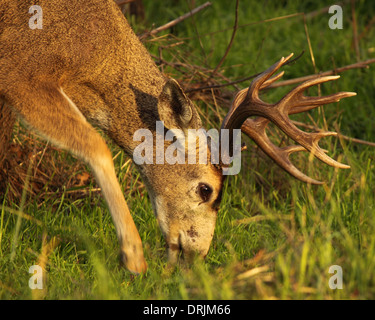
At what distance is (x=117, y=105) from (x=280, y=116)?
48.3 inches

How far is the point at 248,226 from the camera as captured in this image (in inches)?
216

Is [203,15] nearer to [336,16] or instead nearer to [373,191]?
[336,16]

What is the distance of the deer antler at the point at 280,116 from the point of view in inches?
178

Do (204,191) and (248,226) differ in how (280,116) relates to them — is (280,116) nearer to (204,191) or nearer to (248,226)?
(204,191)

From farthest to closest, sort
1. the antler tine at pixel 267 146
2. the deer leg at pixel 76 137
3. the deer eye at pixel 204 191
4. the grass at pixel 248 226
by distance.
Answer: the deer eye at pixel 204 191 → the antler tine at pixel 267 146 → the deer leg at pixel 76 137 → the grass at pixel 248 226

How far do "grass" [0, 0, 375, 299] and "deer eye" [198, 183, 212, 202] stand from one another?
35 cm

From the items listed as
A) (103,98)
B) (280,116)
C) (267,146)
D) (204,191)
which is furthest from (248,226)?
(103,98)

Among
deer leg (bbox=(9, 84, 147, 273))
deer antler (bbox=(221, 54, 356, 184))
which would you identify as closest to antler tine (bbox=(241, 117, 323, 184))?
deer antler (bbox=(221, 54, 356, 184))

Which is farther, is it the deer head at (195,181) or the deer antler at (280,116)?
the deer head at (195,181)

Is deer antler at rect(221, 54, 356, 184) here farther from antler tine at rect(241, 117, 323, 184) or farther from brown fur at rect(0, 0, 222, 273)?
brown fur at rect(0, 0, 222, 273)

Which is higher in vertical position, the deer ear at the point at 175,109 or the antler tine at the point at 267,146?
the deer ear at the point at 175,109

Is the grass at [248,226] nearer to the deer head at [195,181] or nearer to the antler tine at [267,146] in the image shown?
the deer head at [195,181]

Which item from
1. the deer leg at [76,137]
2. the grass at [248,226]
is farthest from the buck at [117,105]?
the grass at [248,226]

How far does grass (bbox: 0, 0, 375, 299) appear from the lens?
3.61 meters
